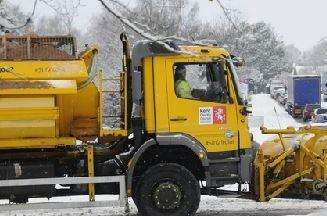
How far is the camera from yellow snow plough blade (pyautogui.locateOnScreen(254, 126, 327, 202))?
948 centimetres

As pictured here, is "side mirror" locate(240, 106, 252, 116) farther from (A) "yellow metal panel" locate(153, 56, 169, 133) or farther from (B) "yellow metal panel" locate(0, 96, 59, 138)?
(B) "yellow metal panel" locate(0, 96, 59, 138)

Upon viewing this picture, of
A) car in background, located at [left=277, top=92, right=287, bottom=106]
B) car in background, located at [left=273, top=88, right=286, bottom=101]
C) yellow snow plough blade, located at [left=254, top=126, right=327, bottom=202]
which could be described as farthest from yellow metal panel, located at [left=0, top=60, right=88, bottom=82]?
car in background, located at [left=273, top=88, right=286, bottom=101]

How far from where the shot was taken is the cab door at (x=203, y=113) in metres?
9.01

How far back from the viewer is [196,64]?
29.9 feet

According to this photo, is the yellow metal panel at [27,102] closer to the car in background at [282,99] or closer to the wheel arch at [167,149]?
the wheel arch at [167,149]

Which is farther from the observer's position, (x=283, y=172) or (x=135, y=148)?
(x=283, y=172)

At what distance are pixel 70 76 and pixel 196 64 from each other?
1857mm

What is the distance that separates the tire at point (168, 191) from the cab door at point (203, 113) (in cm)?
57

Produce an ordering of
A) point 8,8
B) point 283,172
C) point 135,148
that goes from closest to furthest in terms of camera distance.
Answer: point 135,148 < point 283,172 < point 8,8

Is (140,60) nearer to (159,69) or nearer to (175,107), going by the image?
(159,69)

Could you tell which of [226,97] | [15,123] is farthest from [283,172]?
[15,123]

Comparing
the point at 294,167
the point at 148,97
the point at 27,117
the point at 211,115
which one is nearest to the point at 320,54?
the point at 294,167

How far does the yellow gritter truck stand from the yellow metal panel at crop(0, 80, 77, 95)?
107 millimetres

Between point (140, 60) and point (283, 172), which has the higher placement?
point (140, 60)
